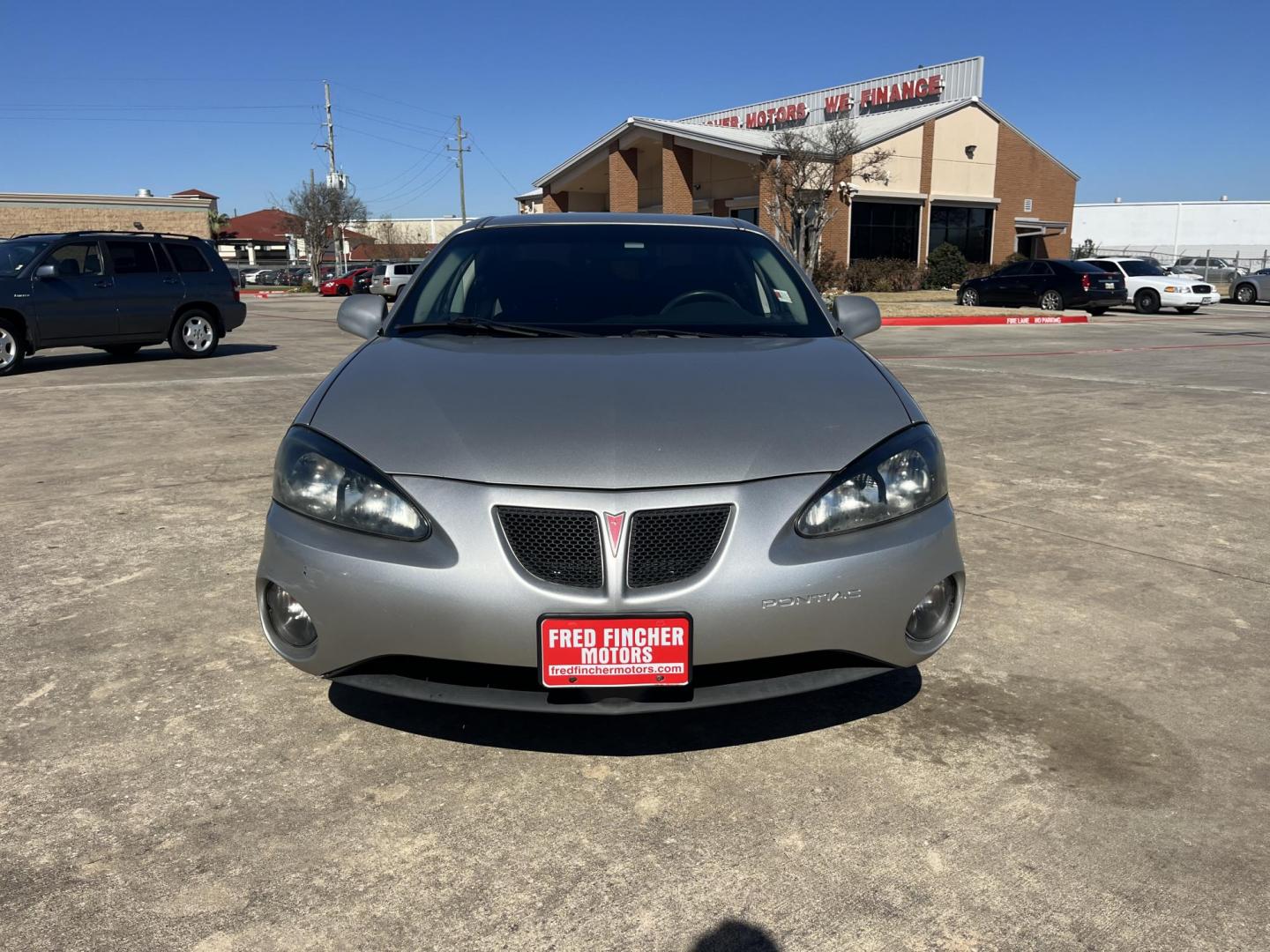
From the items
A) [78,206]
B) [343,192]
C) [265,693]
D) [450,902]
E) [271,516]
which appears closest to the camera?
[450,902]

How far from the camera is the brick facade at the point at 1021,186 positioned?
3931cm

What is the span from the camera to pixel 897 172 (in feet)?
118

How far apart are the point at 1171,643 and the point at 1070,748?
1.08m

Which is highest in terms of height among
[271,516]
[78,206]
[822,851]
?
[78,206]

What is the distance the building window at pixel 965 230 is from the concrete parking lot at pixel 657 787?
35.8 metres

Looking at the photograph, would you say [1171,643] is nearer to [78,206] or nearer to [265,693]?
[265,693]

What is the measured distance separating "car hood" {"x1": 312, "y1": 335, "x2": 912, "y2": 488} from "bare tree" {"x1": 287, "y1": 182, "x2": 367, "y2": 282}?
56643 millimetres

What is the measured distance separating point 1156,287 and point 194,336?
2374cm

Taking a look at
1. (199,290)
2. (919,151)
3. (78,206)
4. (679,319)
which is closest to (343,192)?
(78,206)

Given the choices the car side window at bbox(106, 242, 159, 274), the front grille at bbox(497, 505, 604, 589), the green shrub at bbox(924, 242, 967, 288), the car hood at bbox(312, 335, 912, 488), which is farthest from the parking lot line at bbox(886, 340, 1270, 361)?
the green shrub at bbox(924, 242, 967, 288)

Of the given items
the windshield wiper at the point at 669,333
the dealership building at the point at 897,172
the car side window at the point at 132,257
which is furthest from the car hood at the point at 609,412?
the dealership building at the point at 897,172

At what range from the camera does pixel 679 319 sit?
3.67 m

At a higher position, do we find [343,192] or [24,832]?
[343,192]

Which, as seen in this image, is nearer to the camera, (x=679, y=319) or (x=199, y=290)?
(x=679, y=319)
